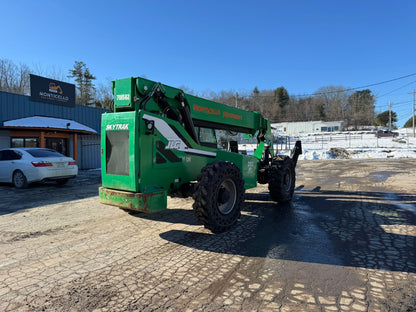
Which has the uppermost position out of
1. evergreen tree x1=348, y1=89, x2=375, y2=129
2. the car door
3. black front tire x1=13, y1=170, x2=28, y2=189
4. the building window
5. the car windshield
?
evergreen tree x1=348, y1=89, x2=375, y2=129

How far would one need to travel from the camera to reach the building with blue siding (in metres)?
14.8

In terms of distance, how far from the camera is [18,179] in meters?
10.1

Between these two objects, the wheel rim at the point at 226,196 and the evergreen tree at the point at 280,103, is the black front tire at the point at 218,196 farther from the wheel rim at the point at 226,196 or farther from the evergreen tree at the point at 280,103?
the evergreen tree at the point at 280,103

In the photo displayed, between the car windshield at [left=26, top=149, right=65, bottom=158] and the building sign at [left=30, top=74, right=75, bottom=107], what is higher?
the building sign at [left=30, top=74, right=75, bottom=107]

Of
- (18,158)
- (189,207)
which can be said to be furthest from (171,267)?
(18,158)

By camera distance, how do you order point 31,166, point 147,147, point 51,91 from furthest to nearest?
point 51,91 → point 31,166 → point 147,147

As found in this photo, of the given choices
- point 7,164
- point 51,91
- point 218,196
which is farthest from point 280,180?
point 51,91

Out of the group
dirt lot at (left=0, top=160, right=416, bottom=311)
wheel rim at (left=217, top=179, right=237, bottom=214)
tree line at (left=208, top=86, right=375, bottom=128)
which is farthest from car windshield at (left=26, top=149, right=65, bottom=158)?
tree line at (left=208, top=86, right=375, bottom=128)

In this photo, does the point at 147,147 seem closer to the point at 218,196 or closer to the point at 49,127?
the point at 218,196

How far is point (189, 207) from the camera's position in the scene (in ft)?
22.1

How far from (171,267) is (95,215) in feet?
11.3

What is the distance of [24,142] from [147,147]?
1500cm

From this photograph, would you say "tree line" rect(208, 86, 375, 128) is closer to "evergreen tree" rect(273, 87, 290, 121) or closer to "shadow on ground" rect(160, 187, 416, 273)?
"evergreen tree" rect(273, 87, 290, 121)

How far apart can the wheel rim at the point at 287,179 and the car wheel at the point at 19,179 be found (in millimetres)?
9150
